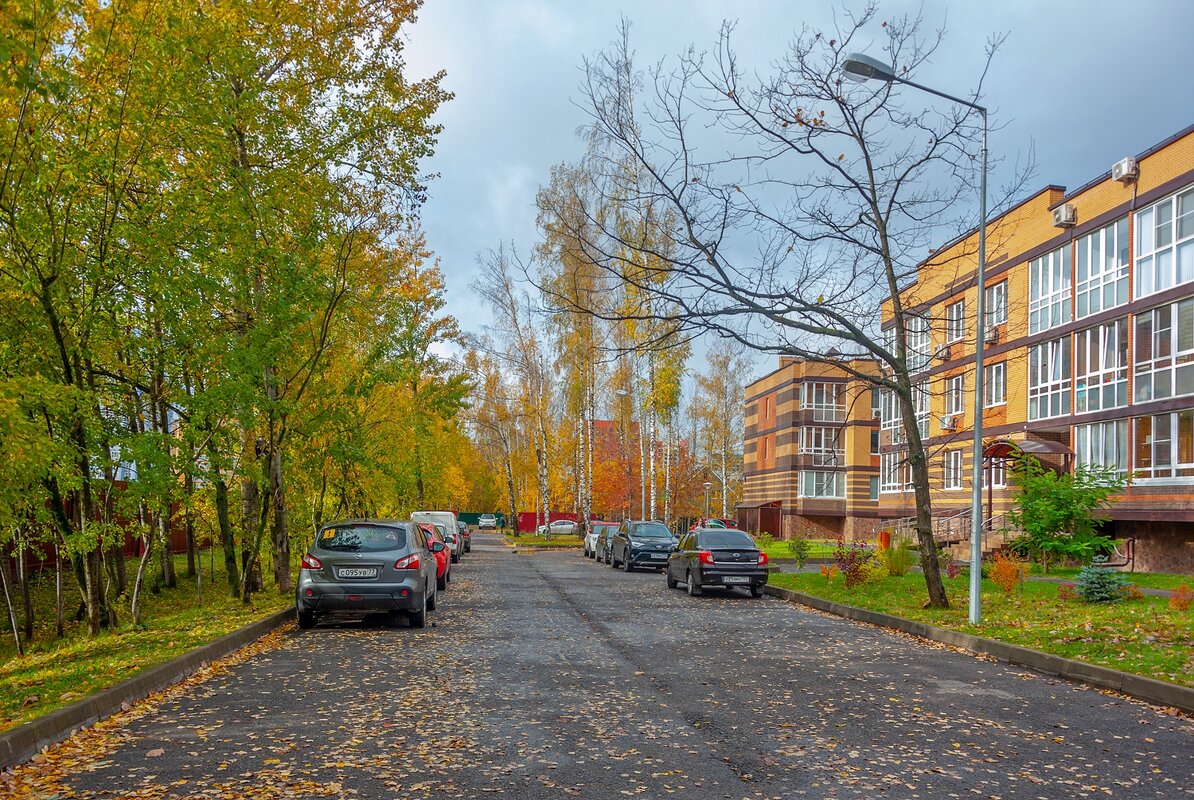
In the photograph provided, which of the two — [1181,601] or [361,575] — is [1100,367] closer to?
[1181,601]

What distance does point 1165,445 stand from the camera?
27266 millimetres

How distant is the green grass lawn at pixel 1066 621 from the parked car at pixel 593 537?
17.2 metres

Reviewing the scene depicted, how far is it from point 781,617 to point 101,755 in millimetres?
12319

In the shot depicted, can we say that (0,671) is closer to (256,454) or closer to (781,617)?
(256,454)

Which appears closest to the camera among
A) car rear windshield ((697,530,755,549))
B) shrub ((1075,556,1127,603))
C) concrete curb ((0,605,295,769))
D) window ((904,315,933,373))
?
concrete curb ((0,605,295,769))

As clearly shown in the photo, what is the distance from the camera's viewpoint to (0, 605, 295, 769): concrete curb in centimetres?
644

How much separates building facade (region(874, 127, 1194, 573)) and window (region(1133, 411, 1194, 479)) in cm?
3

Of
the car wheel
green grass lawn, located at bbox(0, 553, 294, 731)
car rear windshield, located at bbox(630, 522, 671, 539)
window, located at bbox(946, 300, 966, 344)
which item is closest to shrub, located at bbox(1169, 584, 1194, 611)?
window, located at bbox(946, 300, 966, 344)

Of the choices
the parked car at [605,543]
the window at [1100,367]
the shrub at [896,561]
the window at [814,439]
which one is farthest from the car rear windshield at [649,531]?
the window at [814,439]

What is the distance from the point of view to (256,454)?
696 inches

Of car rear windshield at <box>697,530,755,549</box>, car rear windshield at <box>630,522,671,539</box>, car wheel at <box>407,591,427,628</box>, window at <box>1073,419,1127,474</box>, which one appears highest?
window at <box>1073,419,1127,474</box>

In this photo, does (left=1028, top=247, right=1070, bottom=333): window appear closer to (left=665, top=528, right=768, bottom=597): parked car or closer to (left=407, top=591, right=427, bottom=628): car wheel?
(left=665, top=528, right=768, bottom=597): parked car

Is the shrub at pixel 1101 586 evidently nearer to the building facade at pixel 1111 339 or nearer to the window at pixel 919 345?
the window at pixel 919 345

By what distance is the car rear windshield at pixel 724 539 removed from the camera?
Result: 70.5ft
